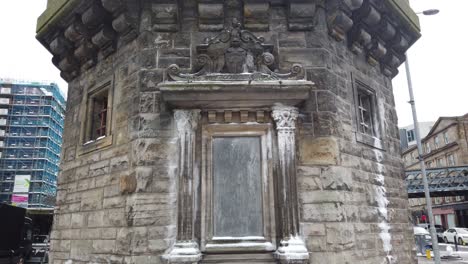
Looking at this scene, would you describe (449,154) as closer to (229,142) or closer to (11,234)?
(11,234)

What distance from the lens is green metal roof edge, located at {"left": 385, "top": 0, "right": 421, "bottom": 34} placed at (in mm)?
6693

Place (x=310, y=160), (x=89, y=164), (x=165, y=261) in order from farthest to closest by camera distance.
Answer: (x=89, y=164)
(x=310, y=160)
(x=165, y=261)

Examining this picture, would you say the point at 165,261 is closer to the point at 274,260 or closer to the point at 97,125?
the point at 274,260

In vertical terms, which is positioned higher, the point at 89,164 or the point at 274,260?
the point at 89,164

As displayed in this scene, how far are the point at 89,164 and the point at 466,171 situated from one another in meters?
32.7

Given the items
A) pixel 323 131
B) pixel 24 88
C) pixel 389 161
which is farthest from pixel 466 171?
pixel 24 88

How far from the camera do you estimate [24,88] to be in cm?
5909

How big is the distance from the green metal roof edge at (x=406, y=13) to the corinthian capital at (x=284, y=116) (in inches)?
123

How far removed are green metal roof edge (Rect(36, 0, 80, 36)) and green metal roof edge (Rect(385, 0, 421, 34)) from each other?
5554 millimetres

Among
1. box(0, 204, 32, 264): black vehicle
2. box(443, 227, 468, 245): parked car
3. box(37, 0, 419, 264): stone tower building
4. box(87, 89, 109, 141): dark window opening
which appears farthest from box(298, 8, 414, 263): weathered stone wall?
box(443, 227, 468, 245): parked car

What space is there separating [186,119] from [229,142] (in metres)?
0.67

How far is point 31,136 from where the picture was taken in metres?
55.5

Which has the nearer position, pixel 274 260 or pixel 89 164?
pixel 274 260

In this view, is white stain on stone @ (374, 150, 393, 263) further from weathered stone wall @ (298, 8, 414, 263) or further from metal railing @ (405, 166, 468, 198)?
metal railing @ (405, 166, 468, 198)
